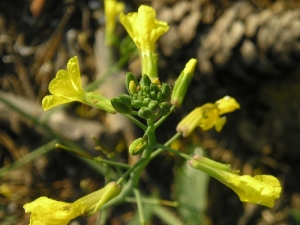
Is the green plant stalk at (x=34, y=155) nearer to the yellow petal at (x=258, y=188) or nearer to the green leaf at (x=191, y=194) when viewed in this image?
the green leaf at (x=191, y=194)

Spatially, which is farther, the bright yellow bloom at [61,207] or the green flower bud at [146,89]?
the green flower bud at [146,89]

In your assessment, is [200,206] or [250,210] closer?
[200,206]

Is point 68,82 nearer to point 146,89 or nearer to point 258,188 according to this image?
point 146,89

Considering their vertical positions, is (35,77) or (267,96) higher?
(35,77)

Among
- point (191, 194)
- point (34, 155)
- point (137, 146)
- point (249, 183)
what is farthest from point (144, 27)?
point (34, 155)

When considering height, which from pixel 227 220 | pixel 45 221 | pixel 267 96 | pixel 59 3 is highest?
pixel 59 3

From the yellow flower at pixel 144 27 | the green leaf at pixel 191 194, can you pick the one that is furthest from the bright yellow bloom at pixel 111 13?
the green leaf at pixel 191 194

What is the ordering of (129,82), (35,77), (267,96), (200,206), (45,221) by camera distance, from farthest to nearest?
(35,77) → (267,96) → (200,206) → (129,82) → (45,221)

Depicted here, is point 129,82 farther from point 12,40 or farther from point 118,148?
point 12,40

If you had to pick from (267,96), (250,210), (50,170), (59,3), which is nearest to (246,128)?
(267,96)
